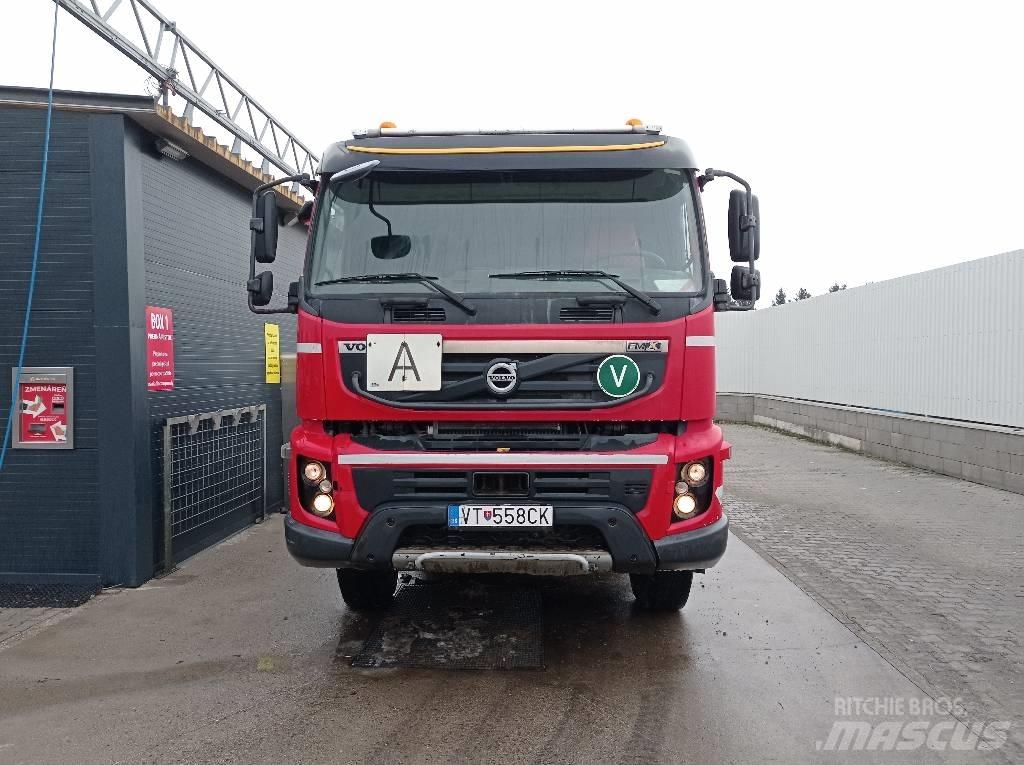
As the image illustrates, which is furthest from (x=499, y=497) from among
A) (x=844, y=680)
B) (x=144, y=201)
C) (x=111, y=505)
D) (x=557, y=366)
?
(x=144, y=201)

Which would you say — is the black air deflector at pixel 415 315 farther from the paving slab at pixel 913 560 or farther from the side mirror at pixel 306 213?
the paving slab at pixel 913 560

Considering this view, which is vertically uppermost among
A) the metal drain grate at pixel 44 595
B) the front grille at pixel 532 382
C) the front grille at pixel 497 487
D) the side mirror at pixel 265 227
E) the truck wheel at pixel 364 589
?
the side mirror at pixel 265 227

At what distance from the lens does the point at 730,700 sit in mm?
4070

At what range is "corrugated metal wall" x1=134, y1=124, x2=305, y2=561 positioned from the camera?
246 inches

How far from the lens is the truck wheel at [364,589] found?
5.36 meters

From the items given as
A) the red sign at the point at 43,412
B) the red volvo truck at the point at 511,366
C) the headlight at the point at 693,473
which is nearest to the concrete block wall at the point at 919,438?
the headlight at the point at 693,473

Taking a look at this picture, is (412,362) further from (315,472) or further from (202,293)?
(202,293)

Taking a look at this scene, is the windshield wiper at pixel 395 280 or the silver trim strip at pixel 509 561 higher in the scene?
the windshield wiper at pixel 395 280

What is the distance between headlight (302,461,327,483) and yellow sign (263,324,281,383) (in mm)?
4887

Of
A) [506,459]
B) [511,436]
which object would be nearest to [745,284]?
[511,436]

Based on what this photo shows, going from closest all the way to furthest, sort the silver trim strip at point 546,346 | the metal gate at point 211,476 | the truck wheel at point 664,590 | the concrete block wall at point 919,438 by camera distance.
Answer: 1. the silver trim strip at point 546,346
2. the truck wheel at point 664,590
3. the metal gate at point 211,476
4. the concrete block wall at point 919,438

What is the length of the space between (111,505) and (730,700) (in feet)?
14.2

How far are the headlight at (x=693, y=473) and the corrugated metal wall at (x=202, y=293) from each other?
4.00 m

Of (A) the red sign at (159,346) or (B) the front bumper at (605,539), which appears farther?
(A) the red sign at (159,346)
